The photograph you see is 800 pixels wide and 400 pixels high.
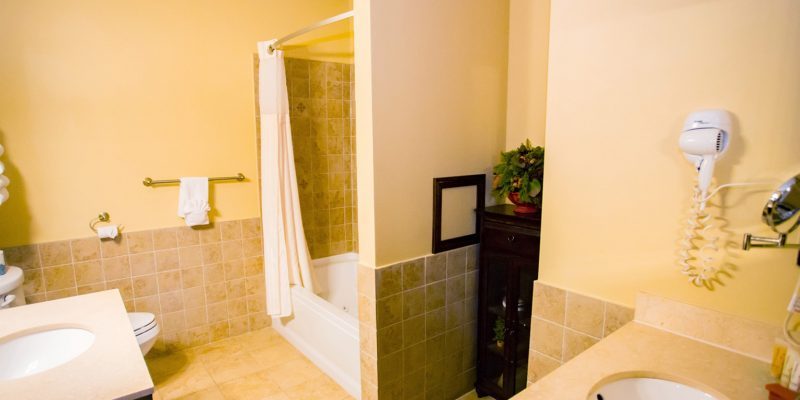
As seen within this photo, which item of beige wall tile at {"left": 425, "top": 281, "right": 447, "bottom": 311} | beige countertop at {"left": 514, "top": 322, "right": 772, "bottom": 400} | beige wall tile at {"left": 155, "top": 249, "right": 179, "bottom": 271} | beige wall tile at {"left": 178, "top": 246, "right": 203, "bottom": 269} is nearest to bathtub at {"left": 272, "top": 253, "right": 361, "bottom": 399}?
beige wall tile at {"left": 425, "top": 281, "right": 447, "bottom": 311}

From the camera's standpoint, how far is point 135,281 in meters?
2.56

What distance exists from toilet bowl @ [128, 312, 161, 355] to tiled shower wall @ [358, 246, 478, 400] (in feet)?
4.15

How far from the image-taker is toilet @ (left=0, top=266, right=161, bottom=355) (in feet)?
5.78

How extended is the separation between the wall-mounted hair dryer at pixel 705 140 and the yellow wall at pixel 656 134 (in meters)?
0.06

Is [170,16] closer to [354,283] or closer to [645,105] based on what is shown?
[354,283]

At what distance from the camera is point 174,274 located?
268cm

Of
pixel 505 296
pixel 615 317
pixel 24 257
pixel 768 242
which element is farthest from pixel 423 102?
pixel 24 257

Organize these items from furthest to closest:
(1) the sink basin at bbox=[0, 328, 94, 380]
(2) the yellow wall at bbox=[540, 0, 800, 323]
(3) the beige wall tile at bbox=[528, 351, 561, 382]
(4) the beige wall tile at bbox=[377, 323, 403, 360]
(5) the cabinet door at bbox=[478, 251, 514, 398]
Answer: (5) the cabinet door at bbox=[478, 251, 514, 398] < (4) the beige wall tile at bbox=[377, 323, 403, 360] < (3) the beige wall tile at bbox=[528, 351, 561, 382] < (1) the sink basin at bbox=[0, 328, 94, 380] < (2) the yellow wall at bbox=[540, 0, 800, 323]

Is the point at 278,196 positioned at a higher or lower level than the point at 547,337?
higher

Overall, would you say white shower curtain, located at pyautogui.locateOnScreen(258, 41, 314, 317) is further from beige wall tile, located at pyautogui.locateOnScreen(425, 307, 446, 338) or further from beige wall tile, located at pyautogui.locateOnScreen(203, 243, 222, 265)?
beige wall tile, located at pyautogui.locateOnScreen(425, 307, 446, 338)

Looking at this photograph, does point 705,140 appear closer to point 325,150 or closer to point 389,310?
point 389,310

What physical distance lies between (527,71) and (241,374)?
2504 mm

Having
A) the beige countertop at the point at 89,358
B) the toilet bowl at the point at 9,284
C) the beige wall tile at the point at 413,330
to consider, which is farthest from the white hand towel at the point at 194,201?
the beige wall tile at the point at 413,330

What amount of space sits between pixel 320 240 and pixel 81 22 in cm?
202
